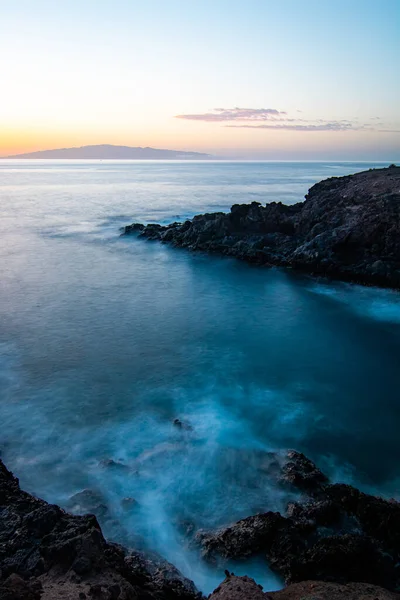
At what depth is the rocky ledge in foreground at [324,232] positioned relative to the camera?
2372 cm

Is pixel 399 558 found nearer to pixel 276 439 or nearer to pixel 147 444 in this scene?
pixel 276 439

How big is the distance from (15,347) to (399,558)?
43.1 feet

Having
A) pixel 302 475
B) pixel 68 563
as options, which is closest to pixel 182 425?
pixel 302 475

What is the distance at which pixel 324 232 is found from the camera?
25953mm

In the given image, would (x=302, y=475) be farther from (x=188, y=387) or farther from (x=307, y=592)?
(x=188, y=387)

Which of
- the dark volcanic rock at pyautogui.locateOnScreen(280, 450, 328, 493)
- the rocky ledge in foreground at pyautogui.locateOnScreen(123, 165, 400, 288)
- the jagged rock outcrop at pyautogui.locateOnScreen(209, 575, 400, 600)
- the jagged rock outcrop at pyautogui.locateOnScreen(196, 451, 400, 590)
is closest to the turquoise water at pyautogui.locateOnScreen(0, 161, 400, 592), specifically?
the jagged rock outcrop at pyautogui.locateOnScreen(196, 451, 400, 590)

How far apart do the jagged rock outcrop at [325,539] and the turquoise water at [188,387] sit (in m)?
0.35

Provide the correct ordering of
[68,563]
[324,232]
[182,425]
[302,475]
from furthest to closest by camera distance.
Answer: [324,232]
[182,425]
[302,475]
[68,563]

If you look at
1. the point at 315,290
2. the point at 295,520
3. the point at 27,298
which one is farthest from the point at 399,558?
the point at 27,298

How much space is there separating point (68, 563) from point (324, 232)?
2281 centimetres

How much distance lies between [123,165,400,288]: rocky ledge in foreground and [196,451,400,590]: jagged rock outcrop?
15529 millimetres

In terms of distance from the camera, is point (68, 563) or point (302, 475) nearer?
point (68, 563)

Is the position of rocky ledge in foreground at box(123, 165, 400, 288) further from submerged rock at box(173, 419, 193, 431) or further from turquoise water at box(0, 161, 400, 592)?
submerged rock at box(173, 419, 193, 431)

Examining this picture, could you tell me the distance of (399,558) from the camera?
7.30 meters
